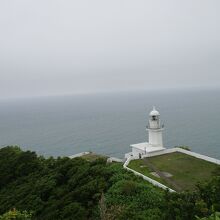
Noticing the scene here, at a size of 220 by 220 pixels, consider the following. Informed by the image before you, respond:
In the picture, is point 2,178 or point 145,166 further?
point 2,178

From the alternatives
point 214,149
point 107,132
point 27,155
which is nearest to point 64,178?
point 27,155

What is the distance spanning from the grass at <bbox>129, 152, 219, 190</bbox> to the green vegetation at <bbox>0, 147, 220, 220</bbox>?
2.06 meters

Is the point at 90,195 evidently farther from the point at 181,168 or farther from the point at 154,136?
the point at 154,136

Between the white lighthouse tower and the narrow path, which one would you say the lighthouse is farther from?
the narrow path

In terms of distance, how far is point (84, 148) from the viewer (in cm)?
6444

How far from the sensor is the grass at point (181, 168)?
66.2ft

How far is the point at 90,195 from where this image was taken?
18656 mm

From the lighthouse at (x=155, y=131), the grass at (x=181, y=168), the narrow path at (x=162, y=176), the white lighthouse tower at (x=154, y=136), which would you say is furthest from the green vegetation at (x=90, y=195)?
the lighthouse at (x=155, y=131)

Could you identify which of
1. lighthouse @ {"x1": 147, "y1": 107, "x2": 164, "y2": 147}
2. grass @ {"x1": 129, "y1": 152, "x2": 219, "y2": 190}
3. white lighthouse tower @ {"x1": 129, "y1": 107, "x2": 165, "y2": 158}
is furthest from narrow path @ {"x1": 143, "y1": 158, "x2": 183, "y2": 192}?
lighthouse @ {"x1": 147, "y1": 107, "x2": 164, "y2": 147}

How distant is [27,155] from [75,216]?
14.9m

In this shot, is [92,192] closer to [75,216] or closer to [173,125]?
[75,216]

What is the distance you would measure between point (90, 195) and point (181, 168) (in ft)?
26.3

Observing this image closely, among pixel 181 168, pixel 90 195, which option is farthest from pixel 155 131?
pixel 90 195

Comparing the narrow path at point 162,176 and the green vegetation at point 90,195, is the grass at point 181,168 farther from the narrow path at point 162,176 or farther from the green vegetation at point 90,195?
the green vegetation at point 90,195
